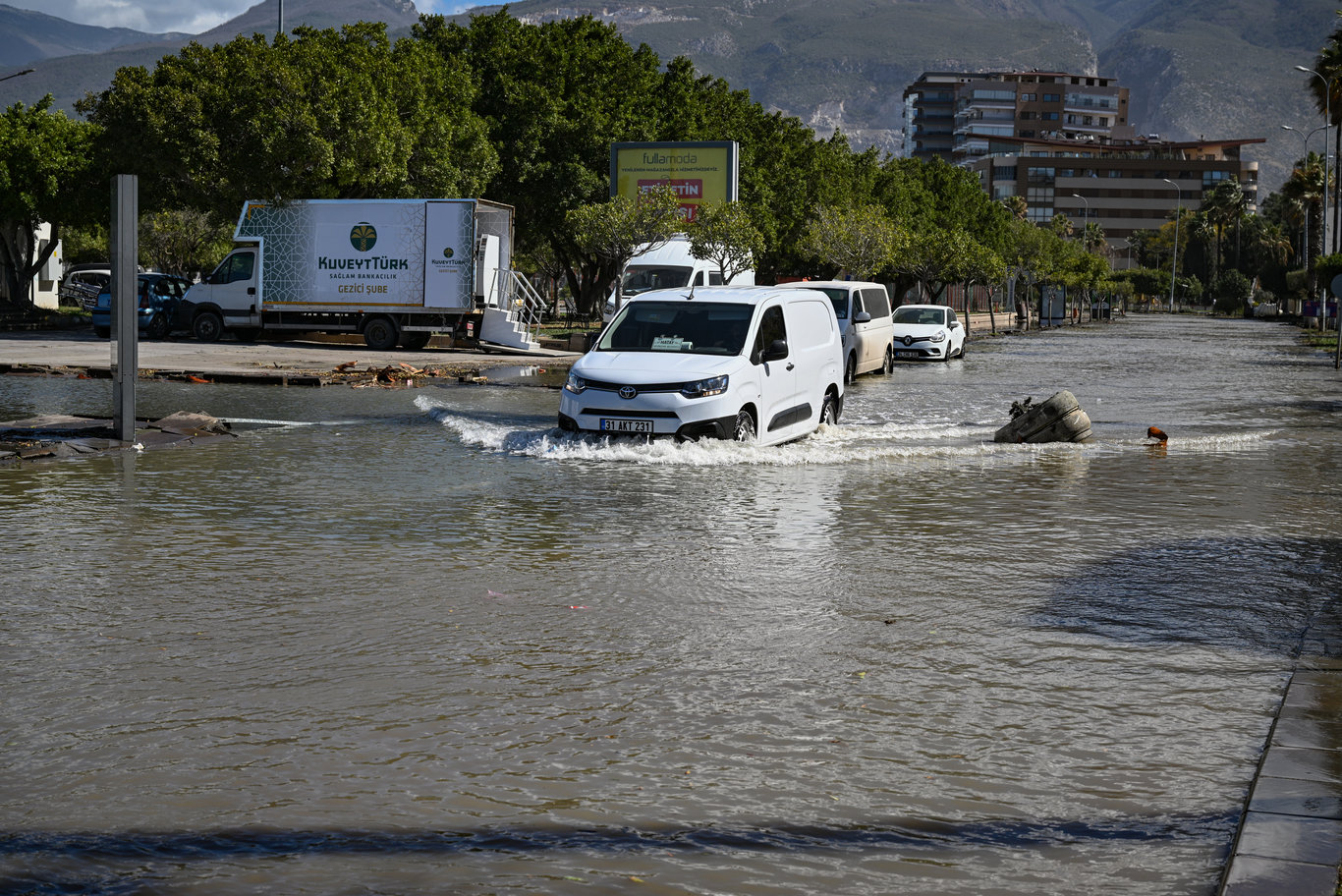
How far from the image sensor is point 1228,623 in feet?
23.5

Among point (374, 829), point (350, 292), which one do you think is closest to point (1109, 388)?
point (350, 292)

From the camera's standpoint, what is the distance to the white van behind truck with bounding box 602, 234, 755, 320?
37875mm

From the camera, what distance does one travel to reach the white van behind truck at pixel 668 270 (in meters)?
37.9

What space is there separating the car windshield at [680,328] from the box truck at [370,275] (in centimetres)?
1990

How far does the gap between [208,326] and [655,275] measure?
11.2 m

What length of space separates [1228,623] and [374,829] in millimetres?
4588

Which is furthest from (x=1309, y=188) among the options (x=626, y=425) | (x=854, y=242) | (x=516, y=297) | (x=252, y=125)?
(x=626, y=425)

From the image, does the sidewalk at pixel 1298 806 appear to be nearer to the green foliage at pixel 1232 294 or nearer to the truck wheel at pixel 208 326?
the truck wheel at pixel 208 326

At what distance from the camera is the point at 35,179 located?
1866 inches

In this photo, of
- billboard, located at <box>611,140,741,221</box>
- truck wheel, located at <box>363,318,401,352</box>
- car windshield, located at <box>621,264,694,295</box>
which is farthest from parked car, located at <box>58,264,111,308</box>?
car windshield, located at <box>621,264,694,295</box>

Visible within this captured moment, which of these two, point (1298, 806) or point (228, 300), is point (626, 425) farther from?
point (228, 300)

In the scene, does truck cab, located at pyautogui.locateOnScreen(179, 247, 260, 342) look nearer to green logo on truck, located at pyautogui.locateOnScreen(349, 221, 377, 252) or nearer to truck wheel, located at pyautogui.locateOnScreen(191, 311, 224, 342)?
truck wheel, located at pyautogui.locateOnScreen(191, 311, 224, 342)

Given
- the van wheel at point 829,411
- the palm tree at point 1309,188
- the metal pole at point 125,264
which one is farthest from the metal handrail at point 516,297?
the palm tree at point 1309,188

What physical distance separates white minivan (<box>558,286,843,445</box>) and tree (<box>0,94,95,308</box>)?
1409 inches
